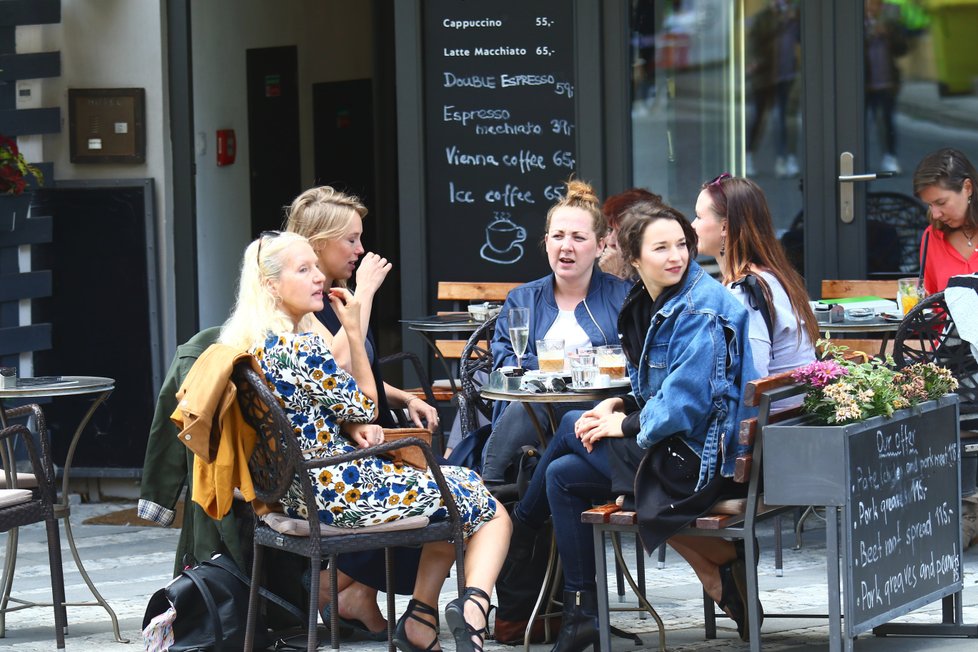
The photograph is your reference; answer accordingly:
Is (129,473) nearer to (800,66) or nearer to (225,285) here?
(225,285)

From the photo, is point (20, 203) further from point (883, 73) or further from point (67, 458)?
point (883, 73)

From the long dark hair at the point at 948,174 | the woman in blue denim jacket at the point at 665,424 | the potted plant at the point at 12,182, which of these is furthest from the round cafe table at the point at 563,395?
the potted plant at the point at 12,182

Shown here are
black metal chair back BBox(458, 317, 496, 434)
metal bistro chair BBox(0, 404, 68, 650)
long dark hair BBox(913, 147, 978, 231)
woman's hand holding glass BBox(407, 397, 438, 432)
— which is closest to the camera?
metal bistro chair BBox(0, 404, 68, 650)

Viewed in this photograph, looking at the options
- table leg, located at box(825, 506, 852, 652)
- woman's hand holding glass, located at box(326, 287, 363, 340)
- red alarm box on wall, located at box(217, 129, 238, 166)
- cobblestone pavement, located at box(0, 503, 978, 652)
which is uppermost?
red alarm box on wall, located at box(217, 129, 238, 166)

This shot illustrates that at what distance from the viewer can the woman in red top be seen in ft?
20.2

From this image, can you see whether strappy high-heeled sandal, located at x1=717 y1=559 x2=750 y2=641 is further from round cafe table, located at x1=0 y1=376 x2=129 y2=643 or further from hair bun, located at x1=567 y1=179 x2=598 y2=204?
round cafe table, located at x1=0 y1=376 x2=129 y2=643

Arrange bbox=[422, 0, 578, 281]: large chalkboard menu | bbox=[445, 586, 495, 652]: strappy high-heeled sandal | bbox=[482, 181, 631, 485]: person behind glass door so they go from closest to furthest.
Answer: bbox=[445, 586, 495, 652]: strappy high-heeled sandal → bbox=[482, 181, 631, 485]: person behind glass door → bbox=[422, 0, 578, 281]: large chalkboard menu

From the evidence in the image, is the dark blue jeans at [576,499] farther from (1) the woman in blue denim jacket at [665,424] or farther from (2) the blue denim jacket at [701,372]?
(2) the blue denim jacket at [701,372]

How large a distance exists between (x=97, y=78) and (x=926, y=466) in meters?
4.95

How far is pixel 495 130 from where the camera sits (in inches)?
301

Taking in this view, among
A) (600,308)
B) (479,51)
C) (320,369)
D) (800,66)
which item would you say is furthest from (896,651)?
(479,51)

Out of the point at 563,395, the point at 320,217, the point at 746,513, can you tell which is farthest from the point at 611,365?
the point at 320,217

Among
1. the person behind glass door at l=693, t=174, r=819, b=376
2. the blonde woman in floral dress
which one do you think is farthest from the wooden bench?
the person behind glass door at l=693, t=174, r=819, b=376

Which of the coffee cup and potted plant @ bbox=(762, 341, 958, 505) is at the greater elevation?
the coffee cup
